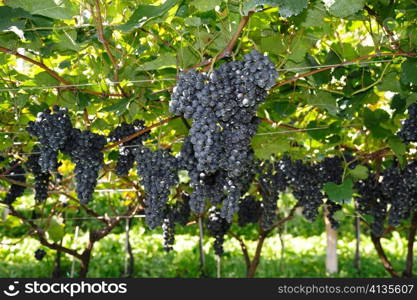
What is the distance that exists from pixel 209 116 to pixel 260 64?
26 cm

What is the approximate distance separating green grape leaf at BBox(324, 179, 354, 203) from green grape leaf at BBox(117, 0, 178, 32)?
1.68m

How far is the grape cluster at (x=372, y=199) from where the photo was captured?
12.5 feet

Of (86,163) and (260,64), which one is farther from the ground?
(260,64)

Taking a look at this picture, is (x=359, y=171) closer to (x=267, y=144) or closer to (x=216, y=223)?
(x=267, y=144)

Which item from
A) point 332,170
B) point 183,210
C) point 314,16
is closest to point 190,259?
point 183,210

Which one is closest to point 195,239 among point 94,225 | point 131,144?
point 94,225

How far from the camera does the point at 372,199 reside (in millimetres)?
3854

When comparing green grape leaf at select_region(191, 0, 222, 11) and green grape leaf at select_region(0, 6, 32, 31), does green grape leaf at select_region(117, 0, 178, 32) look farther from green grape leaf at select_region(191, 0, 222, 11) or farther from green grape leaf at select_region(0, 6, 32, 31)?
green grape leaf at select_region(0, 6, 32, 31)

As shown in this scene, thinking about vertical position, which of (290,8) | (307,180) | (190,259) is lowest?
(190,259)

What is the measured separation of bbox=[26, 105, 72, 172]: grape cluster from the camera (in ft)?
7.92

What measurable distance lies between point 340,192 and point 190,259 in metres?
4.88

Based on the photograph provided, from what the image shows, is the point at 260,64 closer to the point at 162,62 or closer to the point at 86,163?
the point at 162,62

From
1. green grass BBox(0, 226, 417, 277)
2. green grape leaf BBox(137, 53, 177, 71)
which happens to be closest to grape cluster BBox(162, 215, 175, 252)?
green grape leaf BBox(137, 53, 177, 71)

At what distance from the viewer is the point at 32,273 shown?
22.7ft
